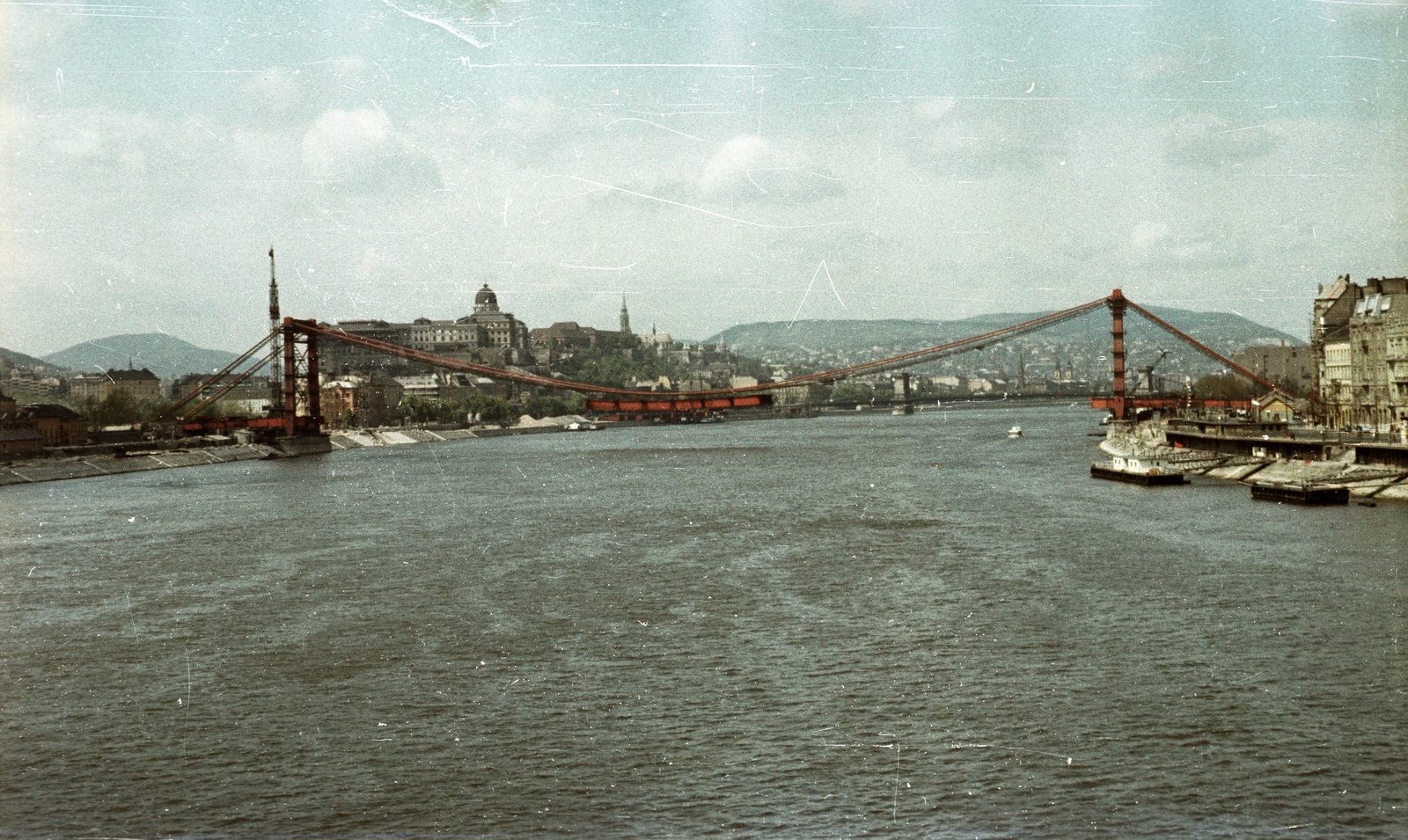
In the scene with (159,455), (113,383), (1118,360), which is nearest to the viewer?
(159,455)

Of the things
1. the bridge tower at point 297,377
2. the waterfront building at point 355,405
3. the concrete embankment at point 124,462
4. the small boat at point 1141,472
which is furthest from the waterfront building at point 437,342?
the small boat at point 1141,472

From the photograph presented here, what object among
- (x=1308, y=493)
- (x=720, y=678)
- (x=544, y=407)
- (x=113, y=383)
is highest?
(x=113, y=383)

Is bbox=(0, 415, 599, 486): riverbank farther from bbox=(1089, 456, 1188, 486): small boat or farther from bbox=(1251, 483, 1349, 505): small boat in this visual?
bbox=(1251, 483, 1349, 505): small boat

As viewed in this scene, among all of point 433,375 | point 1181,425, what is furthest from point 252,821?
point 433,375

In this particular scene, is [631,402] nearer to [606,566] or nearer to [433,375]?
[433,375]

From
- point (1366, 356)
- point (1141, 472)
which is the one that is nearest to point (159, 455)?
point (1141, 472)

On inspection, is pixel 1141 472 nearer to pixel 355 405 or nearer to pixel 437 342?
pixel 355 405

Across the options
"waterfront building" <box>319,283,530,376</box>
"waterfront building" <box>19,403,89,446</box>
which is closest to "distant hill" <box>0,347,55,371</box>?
"waterfront building" <box>19,403,89,446</box>
